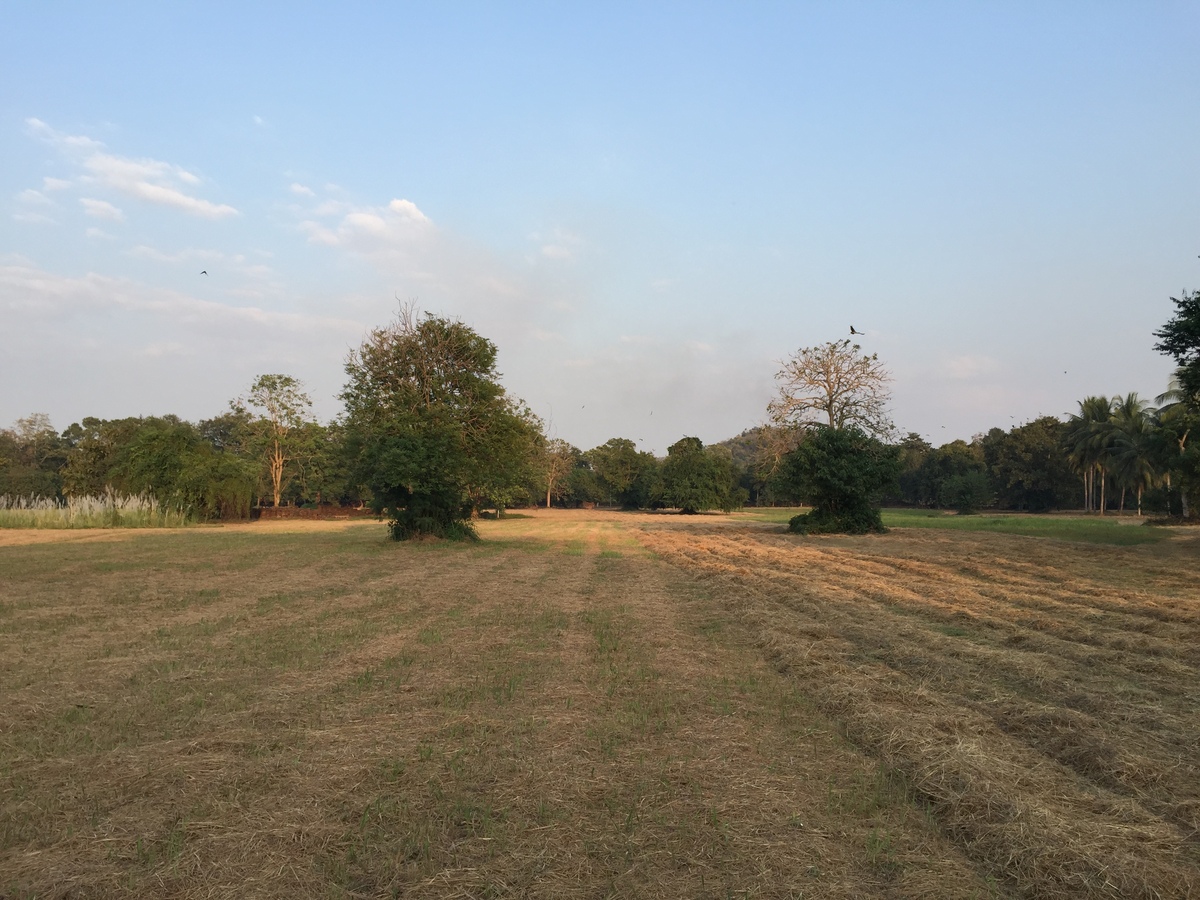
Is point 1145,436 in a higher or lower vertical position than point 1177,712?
higher

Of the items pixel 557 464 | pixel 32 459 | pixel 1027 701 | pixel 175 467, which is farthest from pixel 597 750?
pixel 32 459

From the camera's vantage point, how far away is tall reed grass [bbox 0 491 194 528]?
3881 cm

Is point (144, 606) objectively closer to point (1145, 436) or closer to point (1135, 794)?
point (1135, 794)

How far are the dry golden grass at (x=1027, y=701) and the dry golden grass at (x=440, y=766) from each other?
8.8 inches

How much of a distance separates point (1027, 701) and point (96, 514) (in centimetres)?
4729

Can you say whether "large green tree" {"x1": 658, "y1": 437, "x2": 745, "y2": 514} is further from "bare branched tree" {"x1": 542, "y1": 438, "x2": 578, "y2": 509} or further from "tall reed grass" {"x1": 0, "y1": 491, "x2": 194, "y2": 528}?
"tall reed grass" {"x1": 0, "y1": 491, "x2": 194, "y2": 528}

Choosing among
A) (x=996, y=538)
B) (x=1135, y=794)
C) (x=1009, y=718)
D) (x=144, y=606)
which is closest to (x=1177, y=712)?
(x=1009, y=718)

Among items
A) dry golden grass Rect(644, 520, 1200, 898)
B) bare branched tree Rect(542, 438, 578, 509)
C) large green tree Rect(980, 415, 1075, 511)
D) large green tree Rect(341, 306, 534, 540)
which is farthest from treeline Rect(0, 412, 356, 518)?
large green tree Rect(980, 415, 1075, 511)

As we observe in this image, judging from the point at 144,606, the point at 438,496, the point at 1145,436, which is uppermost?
the point at 1145,436

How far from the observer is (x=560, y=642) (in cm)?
982

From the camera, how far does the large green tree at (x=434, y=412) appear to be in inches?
1031

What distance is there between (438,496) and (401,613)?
51.6ft

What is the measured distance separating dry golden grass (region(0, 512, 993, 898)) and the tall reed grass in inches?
1337

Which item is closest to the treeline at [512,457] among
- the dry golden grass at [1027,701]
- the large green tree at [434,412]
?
the large green tree at [434,412]
